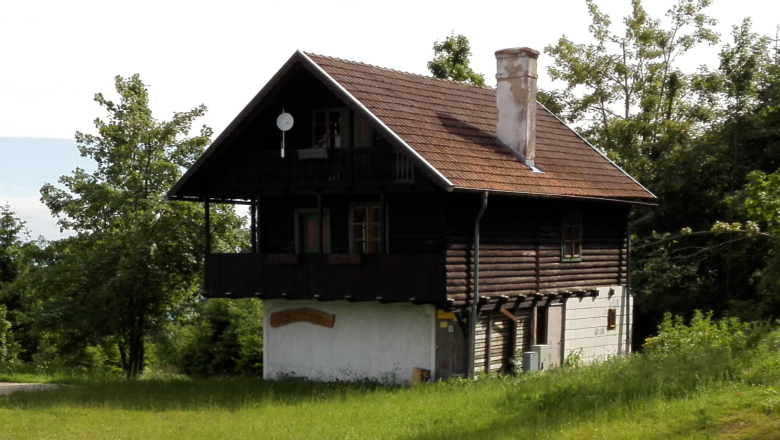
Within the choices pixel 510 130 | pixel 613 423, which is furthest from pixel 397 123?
pixel 613 423

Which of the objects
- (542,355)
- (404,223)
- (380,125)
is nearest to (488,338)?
(542,355)

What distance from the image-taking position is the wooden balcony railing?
24.3 meters

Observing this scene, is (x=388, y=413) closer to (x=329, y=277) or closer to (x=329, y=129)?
(x=329, y=277)

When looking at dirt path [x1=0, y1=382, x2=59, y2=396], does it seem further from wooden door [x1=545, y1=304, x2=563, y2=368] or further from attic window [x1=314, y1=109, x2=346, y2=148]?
wooden door [x1=545, y1=304, x2=563, y2=368]

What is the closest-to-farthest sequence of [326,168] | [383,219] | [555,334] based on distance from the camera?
[383,219] → [326,168] → [555,334]

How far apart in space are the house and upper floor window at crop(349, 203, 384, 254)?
0.04 meters

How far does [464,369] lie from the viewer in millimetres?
25219

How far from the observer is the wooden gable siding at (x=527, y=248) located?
2480cm

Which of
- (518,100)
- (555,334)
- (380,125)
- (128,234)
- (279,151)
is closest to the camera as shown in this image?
(380,125)

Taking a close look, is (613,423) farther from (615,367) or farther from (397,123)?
(397,123)

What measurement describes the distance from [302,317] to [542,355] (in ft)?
20.1

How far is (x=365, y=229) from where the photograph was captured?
26250 millimetres

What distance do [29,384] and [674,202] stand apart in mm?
22135

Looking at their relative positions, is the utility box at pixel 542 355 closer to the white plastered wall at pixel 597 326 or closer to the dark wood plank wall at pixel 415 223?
the white plastered wall at pixel 597 326
